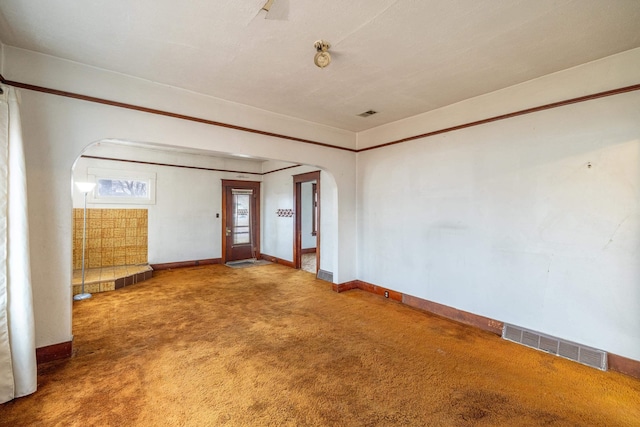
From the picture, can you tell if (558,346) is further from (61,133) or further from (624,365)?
(61,133)

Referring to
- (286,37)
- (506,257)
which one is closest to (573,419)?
(506,257)

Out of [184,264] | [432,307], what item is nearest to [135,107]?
[432,307]

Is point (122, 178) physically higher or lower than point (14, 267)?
higher

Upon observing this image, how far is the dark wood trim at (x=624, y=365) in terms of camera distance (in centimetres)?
251

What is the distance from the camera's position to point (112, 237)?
6031 mm

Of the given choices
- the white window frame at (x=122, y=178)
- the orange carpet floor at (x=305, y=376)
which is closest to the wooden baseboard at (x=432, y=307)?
the orange carpet floor at (x=305, y=376)

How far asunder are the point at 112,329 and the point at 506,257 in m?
4.72

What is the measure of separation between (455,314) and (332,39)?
3545 mm

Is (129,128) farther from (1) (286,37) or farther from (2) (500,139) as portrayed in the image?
(2) (500,139)

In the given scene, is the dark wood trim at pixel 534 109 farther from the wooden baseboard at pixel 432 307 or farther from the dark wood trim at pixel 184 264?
the dark wood trim at pixel 184 264

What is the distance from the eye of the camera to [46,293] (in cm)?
264

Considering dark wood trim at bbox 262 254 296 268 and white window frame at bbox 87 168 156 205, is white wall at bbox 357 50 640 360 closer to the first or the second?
dark wood trim at bbox 262 254 296 268

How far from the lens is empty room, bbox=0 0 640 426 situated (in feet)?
6.89

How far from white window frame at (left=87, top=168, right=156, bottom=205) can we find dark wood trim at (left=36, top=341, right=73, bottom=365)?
13.4 feet
